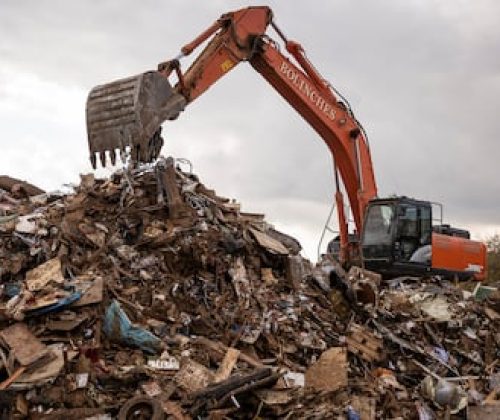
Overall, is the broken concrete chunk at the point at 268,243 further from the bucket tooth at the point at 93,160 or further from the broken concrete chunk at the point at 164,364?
the broken concrete chunk at the point at 164,364

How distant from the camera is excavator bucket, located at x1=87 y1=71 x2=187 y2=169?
874 centimetres

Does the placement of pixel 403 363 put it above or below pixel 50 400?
above

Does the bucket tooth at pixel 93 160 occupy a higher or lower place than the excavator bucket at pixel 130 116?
lower

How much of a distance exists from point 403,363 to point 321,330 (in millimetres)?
1093

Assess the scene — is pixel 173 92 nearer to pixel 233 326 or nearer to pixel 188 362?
pixel 233 326

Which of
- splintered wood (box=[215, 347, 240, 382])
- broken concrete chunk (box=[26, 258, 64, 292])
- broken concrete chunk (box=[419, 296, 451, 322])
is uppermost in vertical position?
broken concrete chunk (box=[419, 296, 451, 322])

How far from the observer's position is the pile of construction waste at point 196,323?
20.9 feet

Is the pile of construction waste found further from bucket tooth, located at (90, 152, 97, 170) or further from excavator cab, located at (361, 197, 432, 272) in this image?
excavator cab, located at (361, 197, 432, 272)

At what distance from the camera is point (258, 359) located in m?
7.39

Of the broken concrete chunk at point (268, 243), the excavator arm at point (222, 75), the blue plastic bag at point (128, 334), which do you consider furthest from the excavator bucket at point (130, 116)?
the blue plastic bag at point (128, 334)

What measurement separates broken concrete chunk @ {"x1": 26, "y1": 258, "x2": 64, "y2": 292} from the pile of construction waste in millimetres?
18

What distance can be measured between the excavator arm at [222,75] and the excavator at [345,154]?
15 millimetres

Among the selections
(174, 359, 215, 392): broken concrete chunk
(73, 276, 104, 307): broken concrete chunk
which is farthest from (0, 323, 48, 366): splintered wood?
(174, 359, 215, 392): broken concrete chunk

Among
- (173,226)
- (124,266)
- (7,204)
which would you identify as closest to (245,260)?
(173,226)
